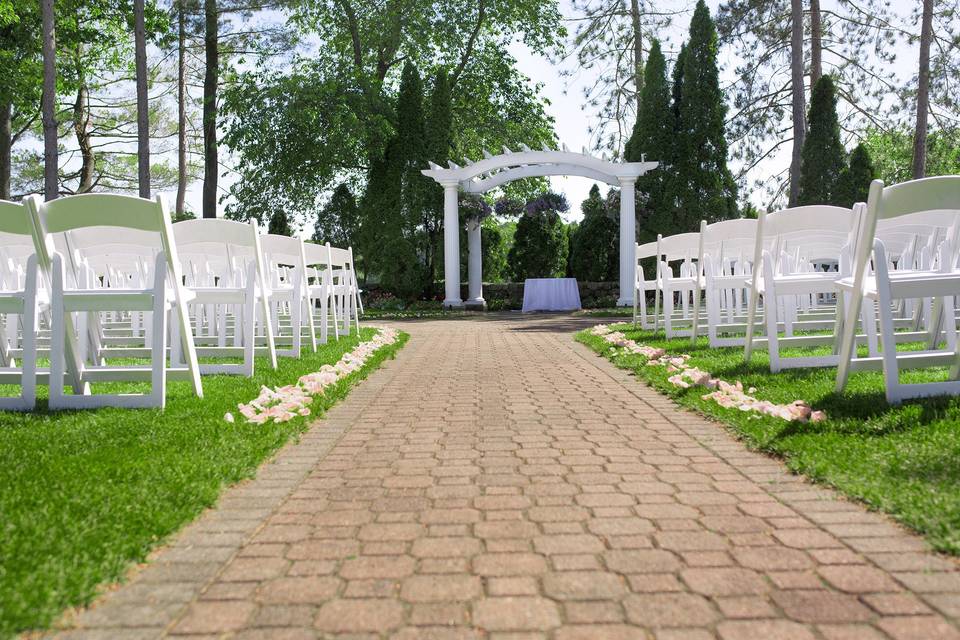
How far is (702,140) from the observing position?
2069 centimetres

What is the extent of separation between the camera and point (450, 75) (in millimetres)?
26875

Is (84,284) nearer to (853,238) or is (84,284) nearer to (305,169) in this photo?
(853,238)

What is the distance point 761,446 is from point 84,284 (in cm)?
483

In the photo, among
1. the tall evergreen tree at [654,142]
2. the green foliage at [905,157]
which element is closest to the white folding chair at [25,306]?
the tall evergreen tree at [654,142]

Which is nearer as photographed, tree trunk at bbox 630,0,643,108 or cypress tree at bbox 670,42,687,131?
cypress tree at bbox 670,42,687,131

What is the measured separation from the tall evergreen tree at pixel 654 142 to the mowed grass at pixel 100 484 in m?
17.4

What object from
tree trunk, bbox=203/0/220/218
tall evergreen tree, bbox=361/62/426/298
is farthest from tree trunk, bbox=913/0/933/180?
tree trunk, bbox=203/0/220/218

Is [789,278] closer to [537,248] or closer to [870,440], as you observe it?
[870,440]

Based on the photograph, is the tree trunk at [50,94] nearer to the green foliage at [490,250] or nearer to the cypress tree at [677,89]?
the green foliage at [490,250]

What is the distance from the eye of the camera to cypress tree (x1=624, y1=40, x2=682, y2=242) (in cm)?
2102

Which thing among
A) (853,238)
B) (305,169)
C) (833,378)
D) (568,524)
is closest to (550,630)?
(568,524)

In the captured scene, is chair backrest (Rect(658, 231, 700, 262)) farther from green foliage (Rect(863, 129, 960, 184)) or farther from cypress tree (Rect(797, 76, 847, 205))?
green foliage (Rect(863, 129, 960, 184))

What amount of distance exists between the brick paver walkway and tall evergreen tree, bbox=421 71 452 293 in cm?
1904

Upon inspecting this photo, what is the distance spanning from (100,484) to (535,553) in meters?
1.64
